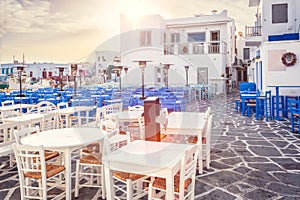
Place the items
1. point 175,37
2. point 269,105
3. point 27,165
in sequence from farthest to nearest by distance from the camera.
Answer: point 175,37
point 269,105
point 27,165

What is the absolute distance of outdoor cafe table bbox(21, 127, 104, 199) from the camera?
9.84 ft

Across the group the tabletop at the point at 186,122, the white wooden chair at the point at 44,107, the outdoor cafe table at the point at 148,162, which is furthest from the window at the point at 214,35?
the outdoor cafe table at the point at 148,162

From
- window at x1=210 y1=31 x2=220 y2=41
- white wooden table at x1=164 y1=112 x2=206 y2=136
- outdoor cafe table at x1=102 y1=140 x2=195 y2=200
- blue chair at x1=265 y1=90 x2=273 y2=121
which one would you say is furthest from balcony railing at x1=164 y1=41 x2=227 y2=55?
outdoor cafe table at x1=102 y1=140 x2=195 y2=200

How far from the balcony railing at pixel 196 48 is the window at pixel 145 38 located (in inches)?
65.5

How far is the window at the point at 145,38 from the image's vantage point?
769 inches

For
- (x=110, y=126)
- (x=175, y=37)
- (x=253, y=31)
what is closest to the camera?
(x=110, y=126)

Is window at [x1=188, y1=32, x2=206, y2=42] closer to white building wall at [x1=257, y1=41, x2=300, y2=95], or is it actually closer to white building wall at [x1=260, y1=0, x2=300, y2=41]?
white building wall at [x1=260, y1=0, x2=300, y2=41]

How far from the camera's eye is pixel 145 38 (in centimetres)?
1969

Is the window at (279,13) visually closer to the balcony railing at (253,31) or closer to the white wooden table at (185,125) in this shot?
the balcony railing at (253,31)

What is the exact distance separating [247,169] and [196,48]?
14.7 meters

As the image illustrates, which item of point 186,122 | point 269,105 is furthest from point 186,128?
point 269,105

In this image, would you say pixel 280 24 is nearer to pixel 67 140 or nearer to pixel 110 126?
pixel 110 126

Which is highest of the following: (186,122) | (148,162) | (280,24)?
(280,24)

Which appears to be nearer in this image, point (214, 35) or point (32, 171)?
point (32, 171)
